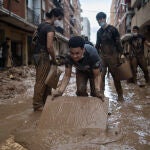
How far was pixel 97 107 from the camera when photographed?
4316 mm

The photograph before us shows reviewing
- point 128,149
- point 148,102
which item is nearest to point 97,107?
point 128,149

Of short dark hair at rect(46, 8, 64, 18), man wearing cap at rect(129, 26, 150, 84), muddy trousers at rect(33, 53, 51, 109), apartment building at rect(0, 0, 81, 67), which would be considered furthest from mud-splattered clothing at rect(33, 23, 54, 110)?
apartment building at rect(0, 0, 81, 67)

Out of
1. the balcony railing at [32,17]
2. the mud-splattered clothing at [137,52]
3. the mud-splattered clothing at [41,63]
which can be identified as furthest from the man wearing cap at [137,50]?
Answer: the balcony railing at [32,17]

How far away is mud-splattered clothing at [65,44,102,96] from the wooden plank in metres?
0.49

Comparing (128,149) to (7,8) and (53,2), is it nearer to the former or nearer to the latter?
(7,8)

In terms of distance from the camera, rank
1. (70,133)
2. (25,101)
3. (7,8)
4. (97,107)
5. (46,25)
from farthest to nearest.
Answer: (7,8) → (25,101) → (46,25) → (97,107) → (70,133)

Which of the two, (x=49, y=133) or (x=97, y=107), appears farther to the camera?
(x=97, y=107)

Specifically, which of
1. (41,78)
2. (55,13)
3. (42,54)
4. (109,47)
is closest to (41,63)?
(42,54)

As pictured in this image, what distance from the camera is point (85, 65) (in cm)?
476

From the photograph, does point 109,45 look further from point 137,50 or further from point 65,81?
point 137,50

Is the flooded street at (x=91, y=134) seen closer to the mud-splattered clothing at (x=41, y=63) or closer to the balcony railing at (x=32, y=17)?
the mud-splattered clothing at (x=41, y=63)

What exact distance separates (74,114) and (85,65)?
77 cm

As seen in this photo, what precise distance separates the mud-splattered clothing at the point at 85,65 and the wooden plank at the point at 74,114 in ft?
1.60

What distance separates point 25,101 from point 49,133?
12.1 feet
